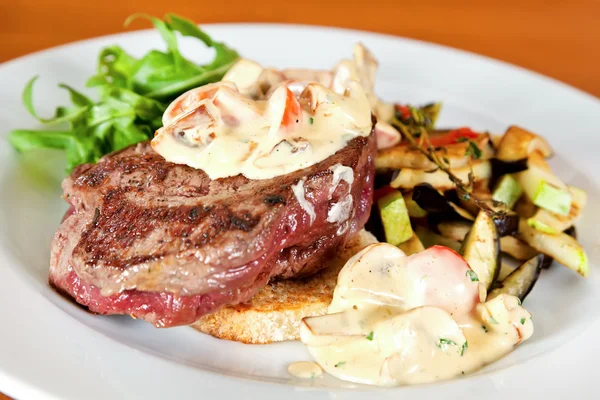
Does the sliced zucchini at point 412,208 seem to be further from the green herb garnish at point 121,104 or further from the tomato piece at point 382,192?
the green herb garnish at point 121,104

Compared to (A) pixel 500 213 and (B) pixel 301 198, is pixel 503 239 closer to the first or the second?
(A) pixel 500 213

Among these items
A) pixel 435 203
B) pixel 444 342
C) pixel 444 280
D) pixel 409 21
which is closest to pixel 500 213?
pixel 435 203

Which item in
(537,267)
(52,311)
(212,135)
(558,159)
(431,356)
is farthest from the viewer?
(558,159)

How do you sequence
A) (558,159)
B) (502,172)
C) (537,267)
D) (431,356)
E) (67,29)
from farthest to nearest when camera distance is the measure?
(67,29) → (558,159) → (502,172) → (537,267) → (431,356)

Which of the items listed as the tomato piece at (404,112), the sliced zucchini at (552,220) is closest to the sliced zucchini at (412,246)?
the sliced zucchini at (552,220)

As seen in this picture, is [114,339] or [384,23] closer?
[114,339]

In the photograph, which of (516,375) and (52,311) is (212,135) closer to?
(52,311)

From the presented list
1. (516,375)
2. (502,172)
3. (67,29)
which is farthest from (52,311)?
(67,29)
